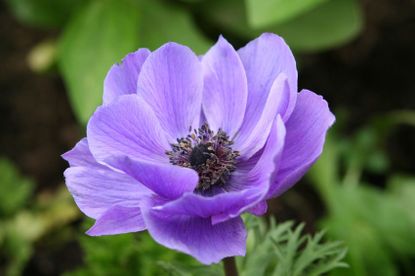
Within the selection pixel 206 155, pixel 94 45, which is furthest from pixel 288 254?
pixel 94 45

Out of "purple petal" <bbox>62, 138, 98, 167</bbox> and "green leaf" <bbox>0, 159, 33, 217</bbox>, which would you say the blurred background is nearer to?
"green leaf" <bbox>0, 159, 33, 217</bbox>

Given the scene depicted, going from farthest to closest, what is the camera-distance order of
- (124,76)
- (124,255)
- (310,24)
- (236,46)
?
(236,46) < (310,24) < (124,255) < (124,76)

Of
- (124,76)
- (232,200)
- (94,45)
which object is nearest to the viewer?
(232,200)

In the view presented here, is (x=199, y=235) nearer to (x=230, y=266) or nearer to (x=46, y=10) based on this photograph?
(x=230, y=266)

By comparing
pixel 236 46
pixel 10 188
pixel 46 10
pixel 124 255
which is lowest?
pixel 10 188

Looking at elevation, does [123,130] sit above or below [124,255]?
above

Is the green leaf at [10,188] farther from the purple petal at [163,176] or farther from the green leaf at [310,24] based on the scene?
the purple petal at [163,176]

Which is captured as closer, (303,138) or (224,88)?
(303,138)

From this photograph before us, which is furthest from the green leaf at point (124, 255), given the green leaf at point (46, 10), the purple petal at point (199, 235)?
the green leaf at point (46, 10)
